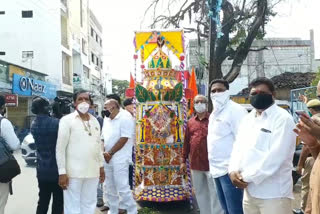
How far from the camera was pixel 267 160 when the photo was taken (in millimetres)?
2574

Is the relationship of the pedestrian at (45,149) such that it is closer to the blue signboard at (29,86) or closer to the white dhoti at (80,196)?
the white dhoti at (80,196)

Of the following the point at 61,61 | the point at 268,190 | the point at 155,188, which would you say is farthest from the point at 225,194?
the point at 61,61

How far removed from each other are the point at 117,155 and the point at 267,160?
2.76m

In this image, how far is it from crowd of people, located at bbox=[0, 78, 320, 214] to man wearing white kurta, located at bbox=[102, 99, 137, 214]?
1cm

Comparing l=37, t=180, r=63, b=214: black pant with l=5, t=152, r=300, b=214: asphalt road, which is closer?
l=37, t=180, r=63, b=214: black pant

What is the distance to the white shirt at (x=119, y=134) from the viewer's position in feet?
16.2

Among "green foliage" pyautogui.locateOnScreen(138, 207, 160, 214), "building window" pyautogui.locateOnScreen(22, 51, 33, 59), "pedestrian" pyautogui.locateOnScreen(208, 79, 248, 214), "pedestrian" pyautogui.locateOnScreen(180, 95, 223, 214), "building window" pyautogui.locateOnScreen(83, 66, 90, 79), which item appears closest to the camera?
"pedestrian" pyautogui.locateOnScreen(208, 79, 248, 214)

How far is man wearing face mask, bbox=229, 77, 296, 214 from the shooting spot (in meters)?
2.58

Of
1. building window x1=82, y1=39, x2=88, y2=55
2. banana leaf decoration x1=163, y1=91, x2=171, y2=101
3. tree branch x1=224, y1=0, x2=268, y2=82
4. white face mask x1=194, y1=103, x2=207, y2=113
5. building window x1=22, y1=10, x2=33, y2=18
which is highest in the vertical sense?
building window x1=22, y1=10, x2=33, y2=18

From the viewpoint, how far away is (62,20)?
29969 mm

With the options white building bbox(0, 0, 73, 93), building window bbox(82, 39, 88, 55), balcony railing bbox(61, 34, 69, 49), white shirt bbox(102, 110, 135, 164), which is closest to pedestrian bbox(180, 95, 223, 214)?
white shirt bbox(102, 110, 135, 164)

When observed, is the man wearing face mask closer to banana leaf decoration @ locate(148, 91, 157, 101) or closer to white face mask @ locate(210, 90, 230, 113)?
white face mask @ locate(210, 90, 230, 113)

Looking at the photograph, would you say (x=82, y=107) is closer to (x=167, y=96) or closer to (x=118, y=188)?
(x=118, y=188)

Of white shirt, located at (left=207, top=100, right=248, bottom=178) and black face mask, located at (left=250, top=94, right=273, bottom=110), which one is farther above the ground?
black face mask, located at (left=250, top=94, right=273, bottom=110)
